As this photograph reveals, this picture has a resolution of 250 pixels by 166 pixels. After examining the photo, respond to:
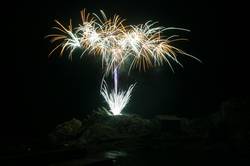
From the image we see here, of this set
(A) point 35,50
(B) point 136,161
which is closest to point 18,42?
(A) point 35,50

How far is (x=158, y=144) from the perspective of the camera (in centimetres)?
2400

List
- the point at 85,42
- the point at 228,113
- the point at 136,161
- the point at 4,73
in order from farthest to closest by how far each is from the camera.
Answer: the point at 4,73
the point at 85,42
the point at 228,113
the point at 136,161

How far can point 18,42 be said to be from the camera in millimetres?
43312

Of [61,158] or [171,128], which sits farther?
[171,128]

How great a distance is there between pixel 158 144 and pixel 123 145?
219 centimetres

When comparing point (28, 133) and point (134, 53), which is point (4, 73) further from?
point (134, 53)

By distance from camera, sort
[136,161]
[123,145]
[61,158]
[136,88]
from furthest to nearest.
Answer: [136,88] → [123,145] → [136,161] → [61,158]

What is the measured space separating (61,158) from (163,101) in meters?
18.5

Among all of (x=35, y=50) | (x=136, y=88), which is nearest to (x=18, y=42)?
(x=35, y=50)

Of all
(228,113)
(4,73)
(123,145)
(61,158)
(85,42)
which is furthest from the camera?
(4,73)

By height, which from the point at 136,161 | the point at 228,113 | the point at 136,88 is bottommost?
the point at 136,161

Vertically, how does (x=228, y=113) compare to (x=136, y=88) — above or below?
below

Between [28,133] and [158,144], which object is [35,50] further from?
[158,144]

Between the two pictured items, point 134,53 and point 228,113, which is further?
point 134,53
